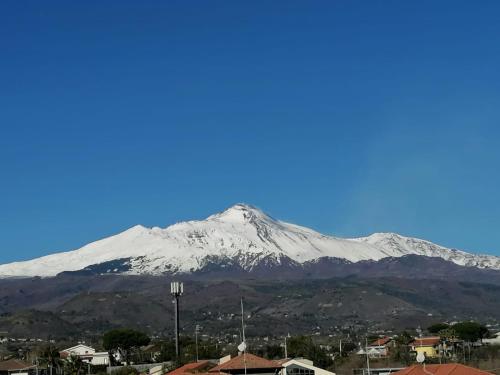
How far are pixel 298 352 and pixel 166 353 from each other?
24468 mm

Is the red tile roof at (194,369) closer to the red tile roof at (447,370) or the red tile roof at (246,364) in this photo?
the red tile roof at (246,364)

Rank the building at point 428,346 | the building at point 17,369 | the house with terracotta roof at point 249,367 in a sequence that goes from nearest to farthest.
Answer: the house with terracotta roof at point 249,367 → the building at point 17,369 → the building at point 428,346

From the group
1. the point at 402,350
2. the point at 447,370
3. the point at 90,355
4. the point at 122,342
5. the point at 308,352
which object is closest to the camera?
the point at 447,370

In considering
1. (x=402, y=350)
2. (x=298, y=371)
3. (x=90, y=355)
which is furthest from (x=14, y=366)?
(x=402, y=350)

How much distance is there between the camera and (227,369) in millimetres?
96500

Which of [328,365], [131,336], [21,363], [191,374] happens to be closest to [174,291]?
[131,336]

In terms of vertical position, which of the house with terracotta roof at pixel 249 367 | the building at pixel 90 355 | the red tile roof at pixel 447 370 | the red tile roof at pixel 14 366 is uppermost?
the building at pixel 90 355

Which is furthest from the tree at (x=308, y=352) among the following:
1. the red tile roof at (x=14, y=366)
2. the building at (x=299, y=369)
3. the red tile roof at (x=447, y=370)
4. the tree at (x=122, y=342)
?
the red tile roof at (x=447, y=370)

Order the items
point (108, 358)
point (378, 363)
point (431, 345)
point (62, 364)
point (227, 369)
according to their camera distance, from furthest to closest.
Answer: point (108, 358)
point (431, 345)
point (62, 364)
point (378, 363)
point (227, 369)

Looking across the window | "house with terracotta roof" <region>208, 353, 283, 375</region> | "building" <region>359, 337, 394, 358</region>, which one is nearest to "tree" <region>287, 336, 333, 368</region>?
"building" <region>359, 337, 394, 358</region>

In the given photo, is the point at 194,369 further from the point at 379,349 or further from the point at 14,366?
the point at 379,349

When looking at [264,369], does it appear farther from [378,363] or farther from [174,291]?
[174,291]

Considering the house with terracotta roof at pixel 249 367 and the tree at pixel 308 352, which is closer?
the house with terracotta roof at pixel 249 367

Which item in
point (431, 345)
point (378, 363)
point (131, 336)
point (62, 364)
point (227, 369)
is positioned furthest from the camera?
point (131, 336)
